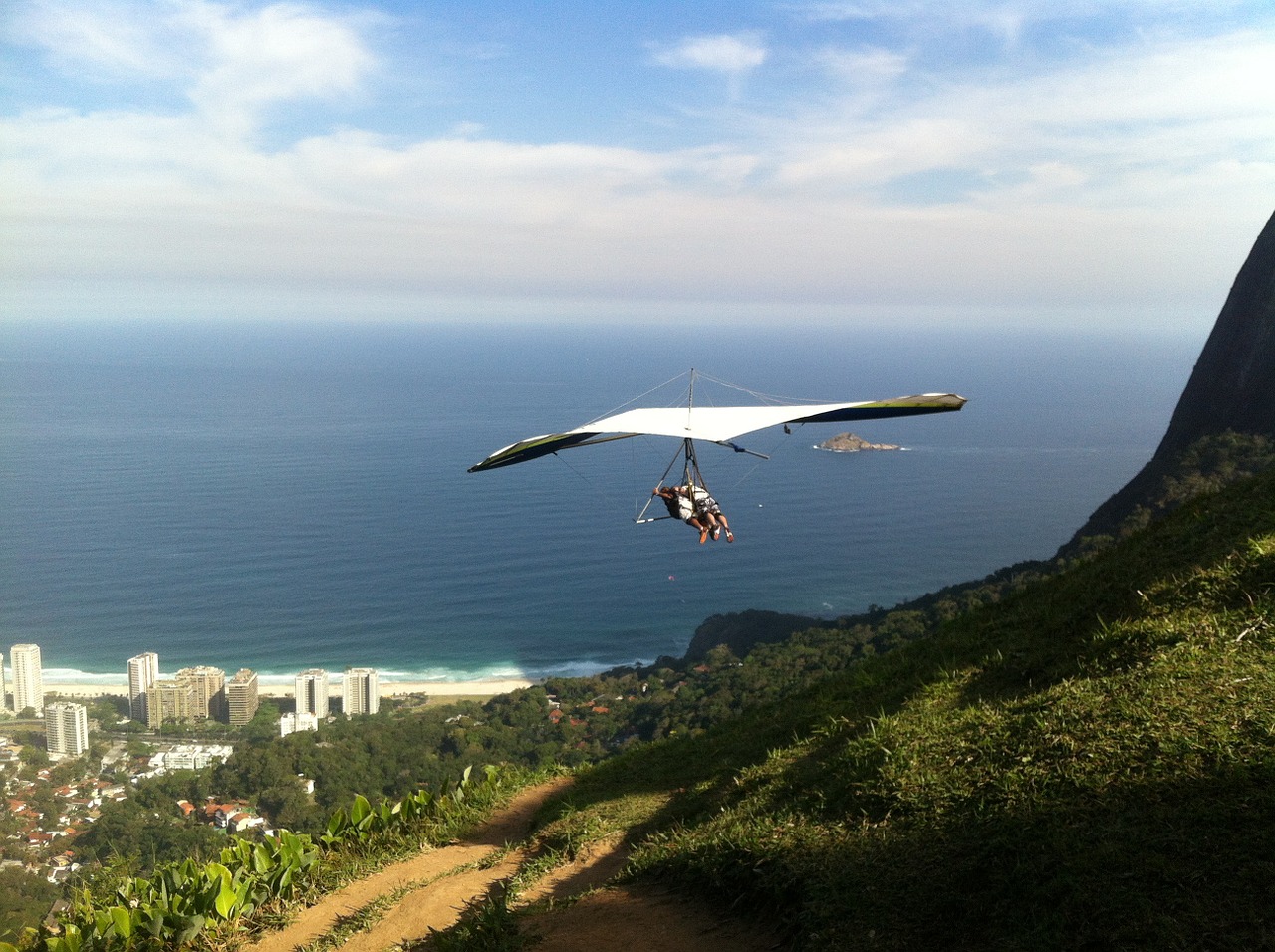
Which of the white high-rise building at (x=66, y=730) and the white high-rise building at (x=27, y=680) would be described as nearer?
the white high-rise building at (x=66, y=730)

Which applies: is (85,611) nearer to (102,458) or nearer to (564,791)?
(102,458)

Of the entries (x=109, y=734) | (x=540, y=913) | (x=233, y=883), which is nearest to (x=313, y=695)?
(x=109, y=734)

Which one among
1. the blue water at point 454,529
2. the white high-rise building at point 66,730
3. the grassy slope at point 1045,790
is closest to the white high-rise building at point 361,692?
the blue water at point 454,529

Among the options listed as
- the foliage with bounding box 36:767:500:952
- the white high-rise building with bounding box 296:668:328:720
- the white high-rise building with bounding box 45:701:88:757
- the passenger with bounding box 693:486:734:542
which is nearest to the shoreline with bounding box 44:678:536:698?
the white high-rise building with bounding box 296:668:328:720

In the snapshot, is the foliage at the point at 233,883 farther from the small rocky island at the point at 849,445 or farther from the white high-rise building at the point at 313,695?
the small rocky island at the point at 849,445

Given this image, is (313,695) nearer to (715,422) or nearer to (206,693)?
(206,693)

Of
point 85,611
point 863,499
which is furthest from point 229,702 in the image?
point 863,499
